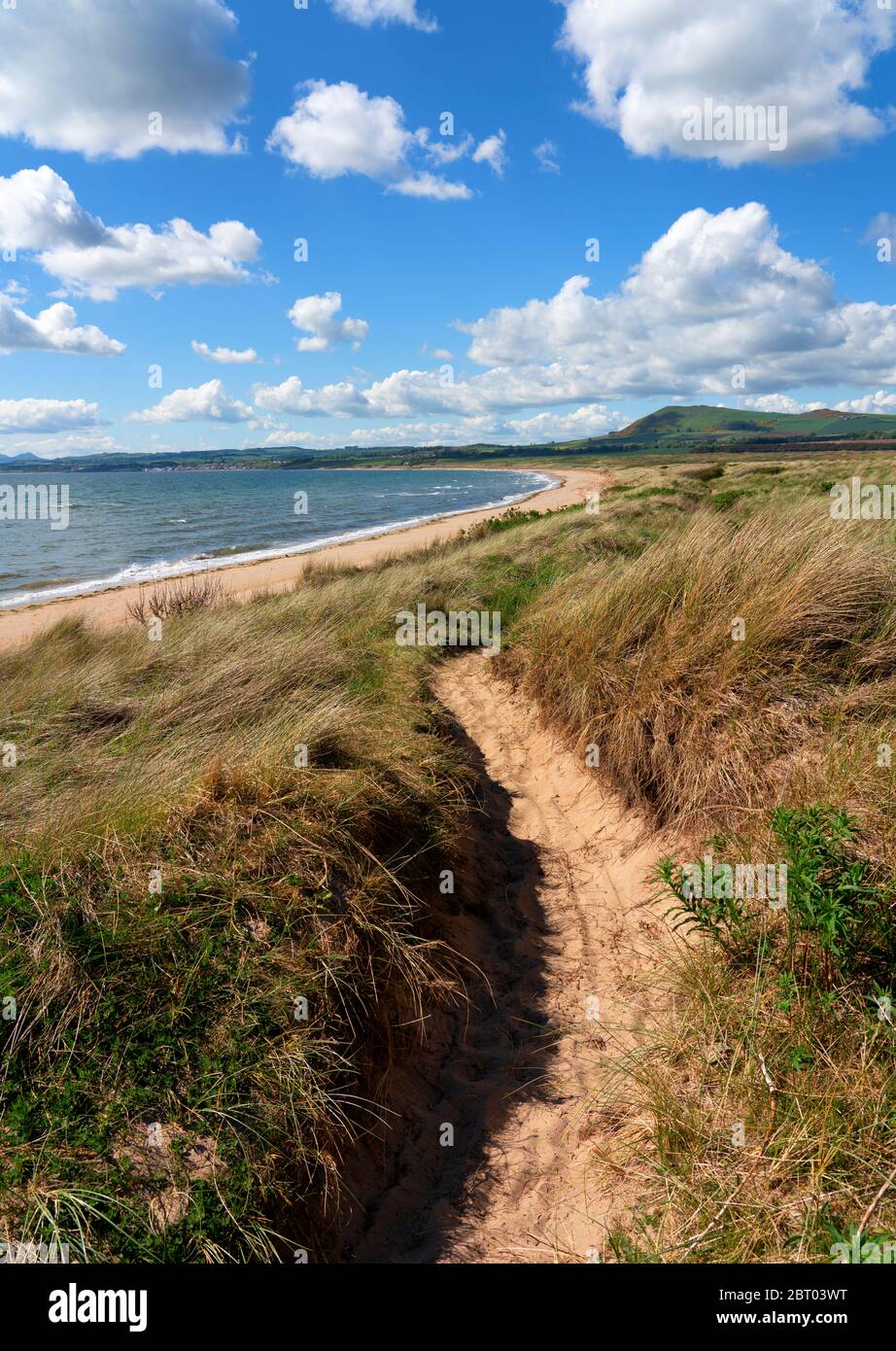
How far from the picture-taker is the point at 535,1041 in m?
4.10

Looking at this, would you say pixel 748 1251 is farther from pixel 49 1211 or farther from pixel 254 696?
pixel 254 696

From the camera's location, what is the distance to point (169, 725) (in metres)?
5.72

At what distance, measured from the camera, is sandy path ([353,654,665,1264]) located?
3082mm

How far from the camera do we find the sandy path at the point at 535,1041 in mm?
3082

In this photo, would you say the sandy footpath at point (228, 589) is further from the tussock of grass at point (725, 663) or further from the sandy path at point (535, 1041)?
the sandy path at point (535, 1041)

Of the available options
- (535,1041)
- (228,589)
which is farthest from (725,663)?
(228,589)

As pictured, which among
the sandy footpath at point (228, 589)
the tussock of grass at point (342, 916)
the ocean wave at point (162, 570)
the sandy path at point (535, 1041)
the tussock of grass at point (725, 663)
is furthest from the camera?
the ocean wave at point (162, 570)

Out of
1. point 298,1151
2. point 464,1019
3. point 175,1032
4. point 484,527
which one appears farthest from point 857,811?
point 484,527

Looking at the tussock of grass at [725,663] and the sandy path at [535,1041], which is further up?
the tussock of grass at [725,663]

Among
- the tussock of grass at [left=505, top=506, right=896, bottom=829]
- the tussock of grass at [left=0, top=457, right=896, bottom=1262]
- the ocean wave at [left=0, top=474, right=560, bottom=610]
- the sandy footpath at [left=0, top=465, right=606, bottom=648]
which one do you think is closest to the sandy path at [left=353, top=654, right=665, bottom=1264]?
the tussock of grass at [left=0, top=457, right=896, bottom=1262]

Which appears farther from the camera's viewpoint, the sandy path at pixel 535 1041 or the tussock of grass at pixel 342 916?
the sandy path at pixel 535 1041

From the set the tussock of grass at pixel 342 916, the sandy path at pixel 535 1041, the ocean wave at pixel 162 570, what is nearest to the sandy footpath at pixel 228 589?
the ocean wave at pixel 162 570

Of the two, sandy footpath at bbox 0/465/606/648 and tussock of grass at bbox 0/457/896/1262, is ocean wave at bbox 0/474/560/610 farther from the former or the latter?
tussock of grass at bbox 0/457/896/1262

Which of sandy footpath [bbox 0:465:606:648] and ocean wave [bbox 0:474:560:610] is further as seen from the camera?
ocean wave [bbox 0:474:560:610]
